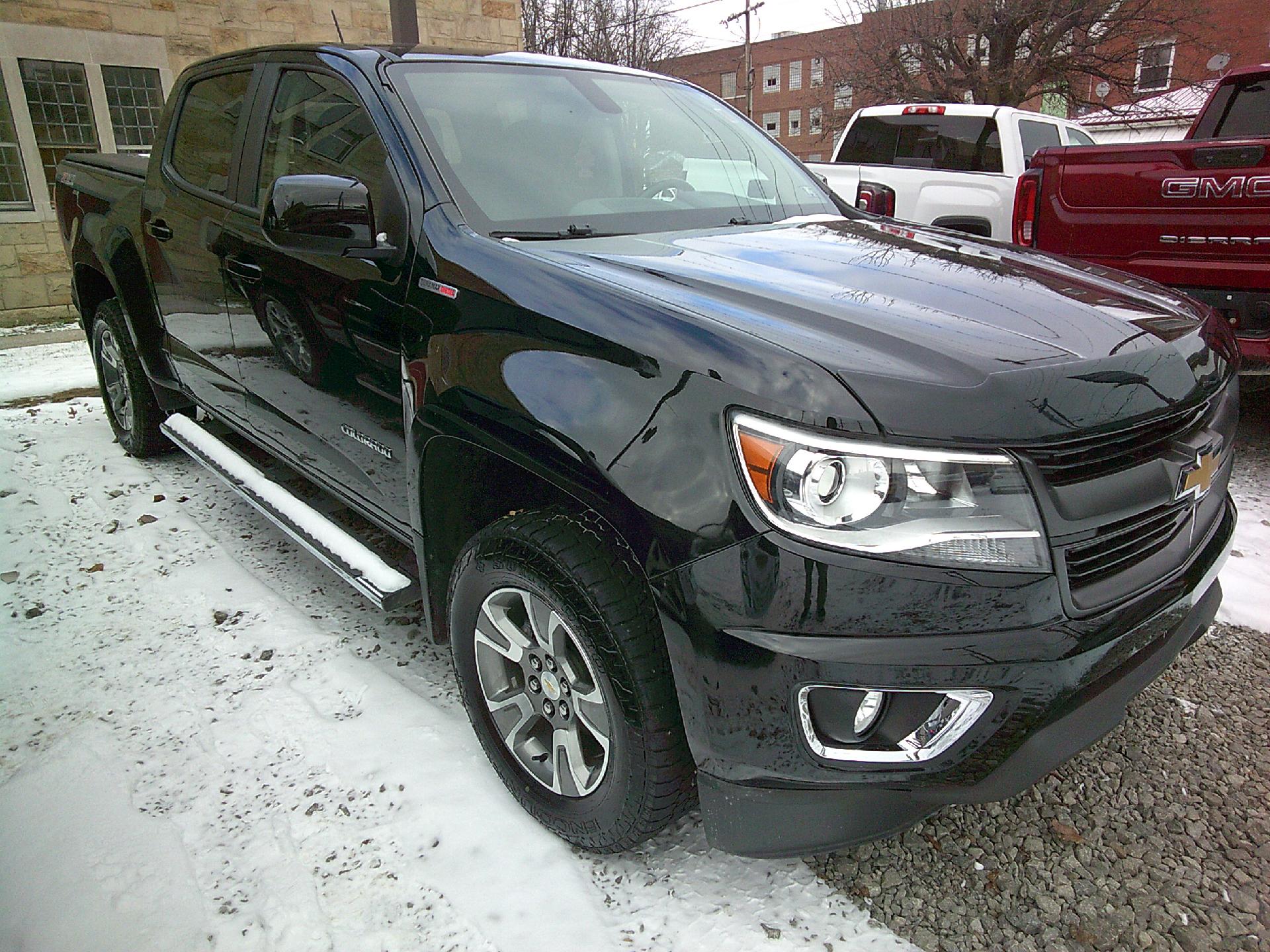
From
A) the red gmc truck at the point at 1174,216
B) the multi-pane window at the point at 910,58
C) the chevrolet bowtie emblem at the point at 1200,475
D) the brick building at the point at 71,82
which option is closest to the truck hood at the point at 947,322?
the chevrolet bowtie emblem at the point at 1200,475

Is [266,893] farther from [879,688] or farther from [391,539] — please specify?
[391,539]

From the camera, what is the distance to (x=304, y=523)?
280 cm

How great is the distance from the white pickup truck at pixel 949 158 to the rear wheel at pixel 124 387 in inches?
201

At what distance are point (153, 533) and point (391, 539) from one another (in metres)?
1.20

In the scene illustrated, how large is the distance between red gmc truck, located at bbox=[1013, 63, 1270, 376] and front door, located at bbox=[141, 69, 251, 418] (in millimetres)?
4045

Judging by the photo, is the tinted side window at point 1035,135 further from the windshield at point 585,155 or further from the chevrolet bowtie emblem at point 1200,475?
the chevrolet bowtie emblem at point 1200,475

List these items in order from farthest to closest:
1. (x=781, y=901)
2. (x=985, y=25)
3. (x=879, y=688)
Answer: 1. (x=985, y=25)
2. (x=781, y=901)
3. (x=879, y=688)

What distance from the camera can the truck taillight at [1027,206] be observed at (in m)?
4.77

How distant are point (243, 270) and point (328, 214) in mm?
948

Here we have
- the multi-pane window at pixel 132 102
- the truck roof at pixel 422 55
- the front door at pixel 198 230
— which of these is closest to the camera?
the truck roof at pixel 422 55

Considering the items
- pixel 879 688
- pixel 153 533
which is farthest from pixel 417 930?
pixel 153 533

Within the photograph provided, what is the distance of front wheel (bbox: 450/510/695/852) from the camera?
169 cm

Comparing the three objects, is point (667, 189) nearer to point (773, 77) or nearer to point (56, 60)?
point (56, 60)

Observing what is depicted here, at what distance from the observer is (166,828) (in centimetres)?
212
